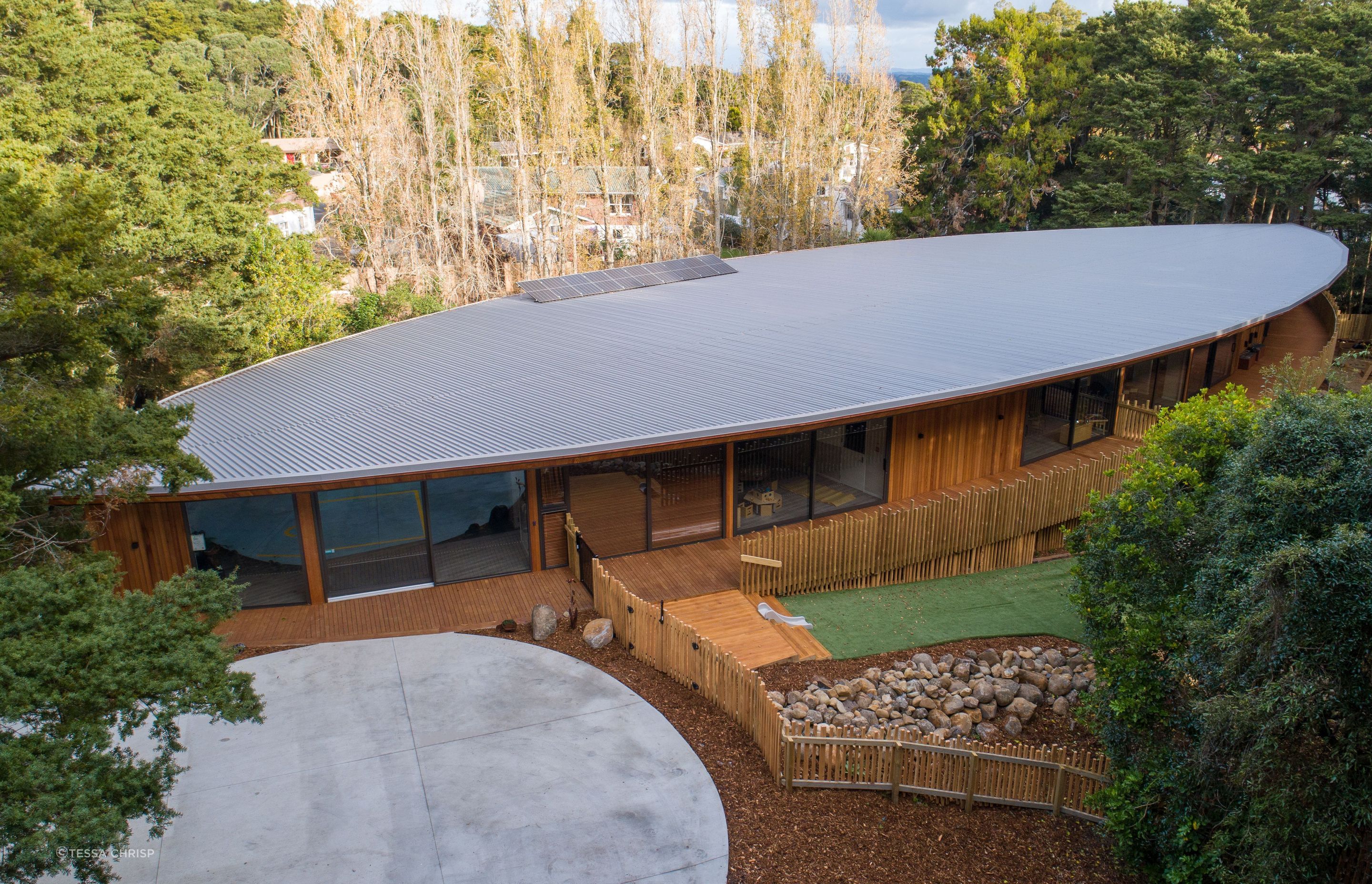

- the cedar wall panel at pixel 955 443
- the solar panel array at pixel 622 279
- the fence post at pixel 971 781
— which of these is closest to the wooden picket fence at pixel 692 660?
the fence post at pixel 971 781

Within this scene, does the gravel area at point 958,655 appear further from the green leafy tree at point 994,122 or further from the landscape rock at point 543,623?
the green leafy tree at point 994,122

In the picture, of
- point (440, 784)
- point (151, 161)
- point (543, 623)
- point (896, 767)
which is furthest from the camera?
point (151, 161)

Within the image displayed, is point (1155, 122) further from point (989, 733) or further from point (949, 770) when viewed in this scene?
point (949, 770)

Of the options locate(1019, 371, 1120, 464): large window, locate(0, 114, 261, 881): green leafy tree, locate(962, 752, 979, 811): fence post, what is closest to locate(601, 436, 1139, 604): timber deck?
locate(1019, 371, 1120, 464): large window

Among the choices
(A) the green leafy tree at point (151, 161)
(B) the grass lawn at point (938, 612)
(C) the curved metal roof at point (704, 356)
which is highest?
(A) the green leafy tree at point (151, 161)

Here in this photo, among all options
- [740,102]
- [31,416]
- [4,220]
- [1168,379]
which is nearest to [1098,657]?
[31,416]

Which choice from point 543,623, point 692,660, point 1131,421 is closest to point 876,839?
point 692,660

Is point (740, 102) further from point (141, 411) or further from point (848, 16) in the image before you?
point (141, 411)
